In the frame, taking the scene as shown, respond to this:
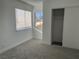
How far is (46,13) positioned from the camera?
4066mm

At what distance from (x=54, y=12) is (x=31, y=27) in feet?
6.54

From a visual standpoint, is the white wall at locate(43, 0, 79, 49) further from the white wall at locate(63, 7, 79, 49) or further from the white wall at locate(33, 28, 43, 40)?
the white wall at locate(33, 28, 43, 40)

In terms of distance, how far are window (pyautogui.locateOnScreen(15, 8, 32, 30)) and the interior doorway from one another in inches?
67.7

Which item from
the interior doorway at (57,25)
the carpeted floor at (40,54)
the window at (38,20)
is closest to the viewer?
the carpeted floor at (40,54)

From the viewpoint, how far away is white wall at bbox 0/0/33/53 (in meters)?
3.10

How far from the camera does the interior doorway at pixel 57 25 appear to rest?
14.0 feet

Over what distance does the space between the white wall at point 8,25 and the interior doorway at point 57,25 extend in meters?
2.01

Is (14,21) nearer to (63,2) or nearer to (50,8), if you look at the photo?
(50,8)

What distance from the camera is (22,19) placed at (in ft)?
14.6

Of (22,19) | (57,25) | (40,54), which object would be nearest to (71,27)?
(57,25)

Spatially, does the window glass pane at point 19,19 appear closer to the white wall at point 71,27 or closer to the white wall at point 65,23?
the white wall at point 65,23

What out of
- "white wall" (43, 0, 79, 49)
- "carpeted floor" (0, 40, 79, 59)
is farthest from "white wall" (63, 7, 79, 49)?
"carpeted floor" (0, 40, 79, 59)

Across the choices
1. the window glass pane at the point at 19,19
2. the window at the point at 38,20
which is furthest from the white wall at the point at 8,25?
the window at the point at 38,20

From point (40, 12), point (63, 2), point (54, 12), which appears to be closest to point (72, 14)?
point (63, 2)
